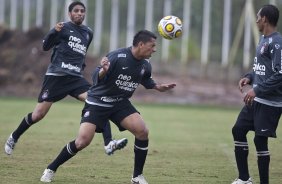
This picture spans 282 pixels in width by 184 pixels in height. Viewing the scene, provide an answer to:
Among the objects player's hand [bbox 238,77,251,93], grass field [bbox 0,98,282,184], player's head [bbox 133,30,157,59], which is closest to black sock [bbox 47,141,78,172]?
grass field [bbox 0,98,282,184]

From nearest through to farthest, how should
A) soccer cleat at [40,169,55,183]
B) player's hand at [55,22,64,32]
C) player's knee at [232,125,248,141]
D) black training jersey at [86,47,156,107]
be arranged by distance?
black training jersey at [86,47,156,107] < soccer cleat at [40,169,55,183] < player's knee at [232,125,248,141] < player's hand at [55,22,64,32]

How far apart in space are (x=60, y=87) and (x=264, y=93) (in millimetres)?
4941

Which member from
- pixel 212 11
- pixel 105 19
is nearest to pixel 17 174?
pixel 212 11

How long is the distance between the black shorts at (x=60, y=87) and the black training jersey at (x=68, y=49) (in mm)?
119

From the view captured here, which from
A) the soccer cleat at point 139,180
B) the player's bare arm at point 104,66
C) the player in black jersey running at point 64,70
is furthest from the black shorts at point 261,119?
the player in black jersey running at point 64,70

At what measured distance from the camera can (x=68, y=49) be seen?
1445cm

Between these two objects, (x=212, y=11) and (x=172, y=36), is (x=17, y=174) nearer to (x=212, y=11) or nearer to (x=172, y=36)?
(x=172, y=36)

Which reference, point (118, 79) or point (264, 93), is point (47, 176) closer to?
point (118, 79)

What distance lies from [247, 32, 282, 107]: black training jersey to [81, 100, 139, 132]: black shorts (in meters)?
2.02

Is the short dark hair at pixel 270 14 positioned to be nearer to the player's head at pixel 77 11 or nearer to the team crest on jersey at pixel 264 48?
the team crest on jersey at pixel 264 48

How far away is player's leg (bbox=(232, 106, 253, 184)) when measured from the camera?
445 inches

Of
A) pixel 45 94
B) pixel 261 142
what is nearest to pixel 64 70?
pixel 45 94

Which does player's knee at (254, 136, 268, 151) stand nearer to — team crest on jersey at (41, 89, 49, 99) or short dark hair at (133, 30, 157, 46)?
short dark hair at (133, 30, 157, 46)

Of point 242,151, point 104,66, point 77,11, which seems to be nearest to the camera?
point 104,66
